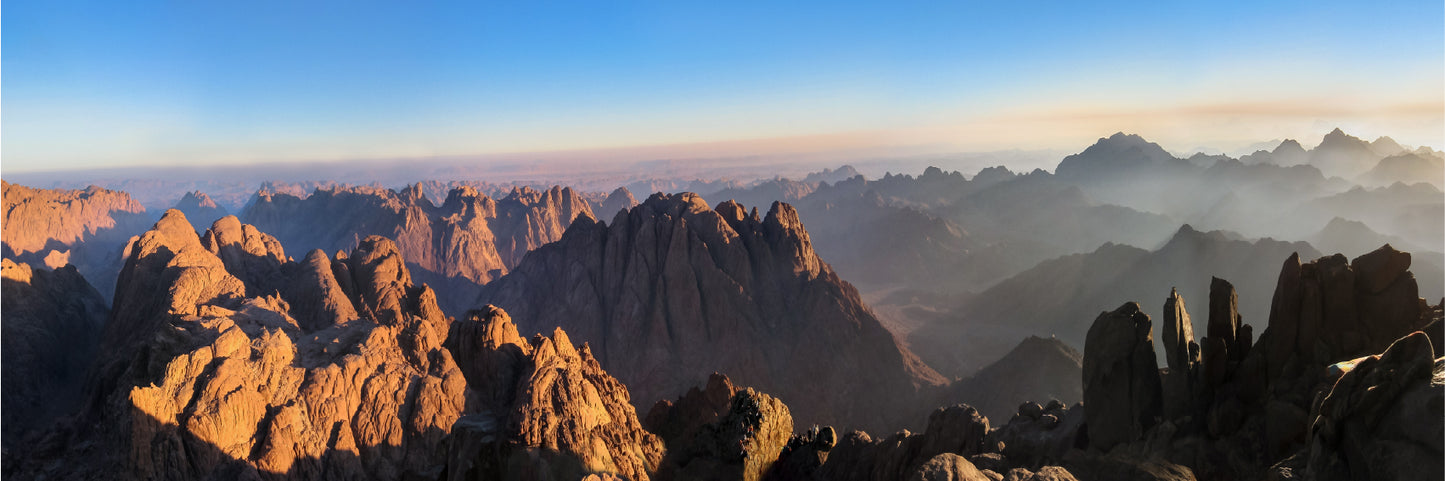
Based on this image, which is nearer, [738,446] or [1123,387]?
[1123,387]

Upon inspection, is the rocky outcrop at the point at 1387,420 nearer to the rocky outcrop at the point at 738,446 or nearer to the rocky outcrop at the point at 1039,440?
the rocky outcrop at the point at 1039,440

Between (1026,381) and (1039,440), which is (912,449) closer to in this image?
(1039,440)

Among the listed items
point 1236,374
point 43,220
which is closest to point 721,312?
point 1236,374

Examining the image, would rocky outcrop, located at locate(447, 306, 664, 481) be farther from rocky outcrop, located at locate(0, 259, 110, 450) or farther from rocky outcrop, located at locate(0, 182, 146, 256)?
rocky outcrop, located at locate(0, 182, 146, 256)

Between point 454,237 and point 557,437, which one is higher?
point 557,437

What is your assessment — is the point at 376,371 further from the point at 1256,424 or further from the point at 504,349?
the point at 1256,424

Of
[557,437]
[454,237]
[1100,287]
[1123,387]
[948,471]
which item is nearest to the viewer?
[948,471]

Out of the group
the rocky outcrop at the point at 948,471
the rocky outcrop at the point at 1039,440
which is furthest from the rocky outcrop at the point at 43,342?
the rocky outcrop at the point at 1039,440
